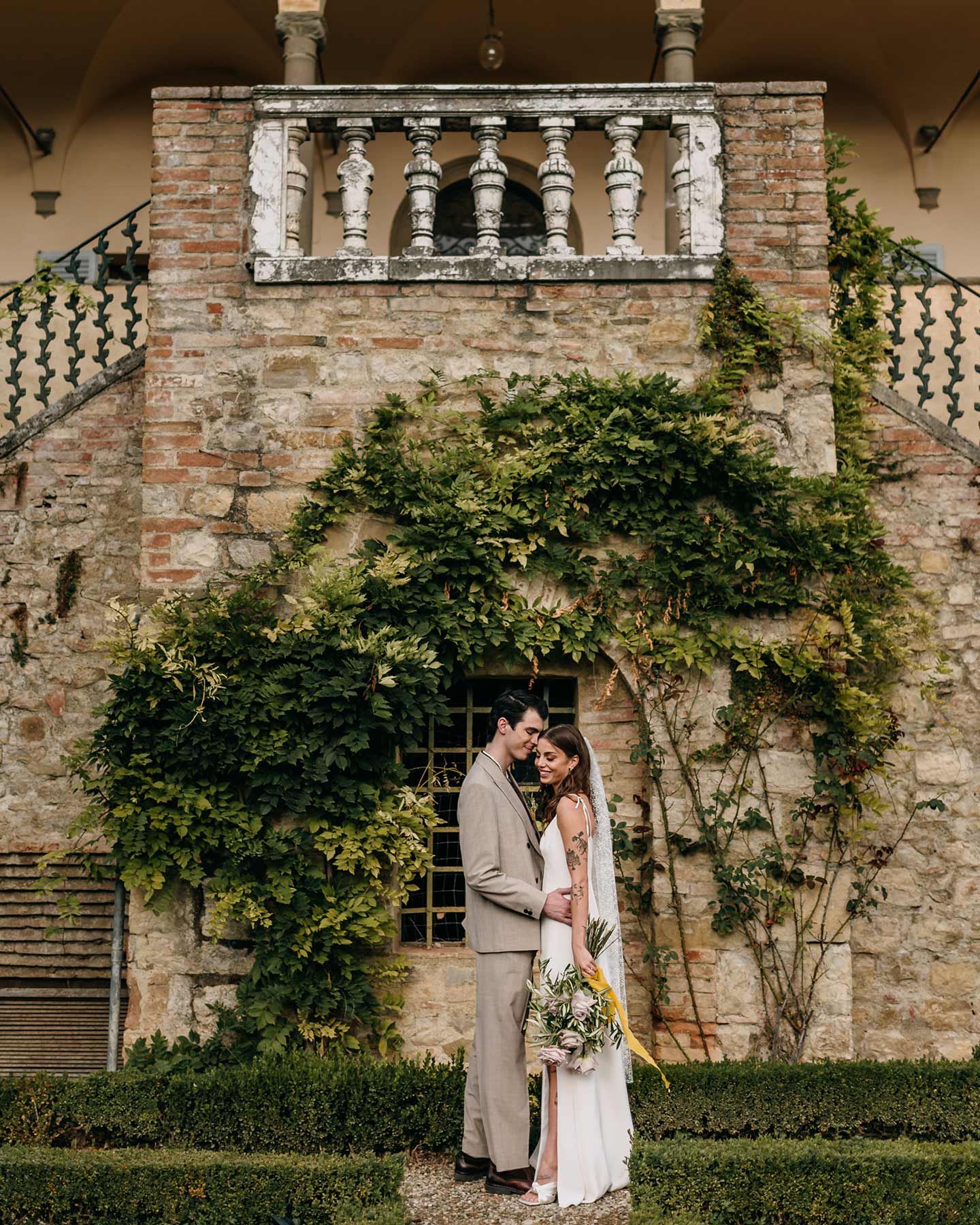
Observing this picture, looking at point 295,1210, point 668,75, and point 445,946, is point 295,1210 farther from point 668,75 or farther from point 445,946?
point 668,75

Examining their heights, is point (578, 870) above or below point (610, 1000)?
above

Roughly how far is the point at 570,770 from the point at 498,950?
76 cm

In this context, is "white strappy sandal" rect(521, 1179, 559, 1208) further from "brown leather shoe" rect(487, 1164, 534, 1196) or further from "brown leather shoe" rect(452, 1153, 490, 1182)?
"brown leather shoe" rect(452, 1153, 490, 1182)

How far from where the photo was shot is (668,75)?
7652 mm

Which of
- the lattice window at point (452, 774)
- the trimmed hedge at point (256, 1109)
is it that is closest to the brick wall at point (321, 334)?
the lattice window at point (452, 774)

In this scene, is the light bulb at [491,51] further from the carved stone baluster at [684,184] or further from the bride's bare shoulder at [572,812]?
the bride's bare shoulder at [572,812]

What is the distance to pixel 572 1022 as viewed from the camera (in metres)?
4.62

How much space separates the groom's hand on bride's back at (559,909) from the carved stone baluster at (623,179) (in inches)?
140

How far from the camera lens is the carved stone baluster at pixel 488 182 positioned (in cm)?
655

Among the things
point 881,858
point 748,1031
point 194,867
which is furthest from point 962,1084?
point 194,867

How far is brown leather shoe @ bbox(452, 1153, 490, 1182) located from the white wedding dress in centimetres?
19

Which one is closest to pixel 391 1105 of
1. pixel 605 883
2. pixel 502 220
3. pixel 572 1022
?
pixel 572 1022

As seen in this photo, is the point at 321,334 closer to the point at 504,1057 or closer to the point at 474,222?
the point at 504,1057

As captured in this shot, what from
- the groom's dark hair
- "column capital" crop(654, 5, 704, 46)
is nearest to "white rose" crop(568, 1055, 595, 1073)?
the groom's dark hair
